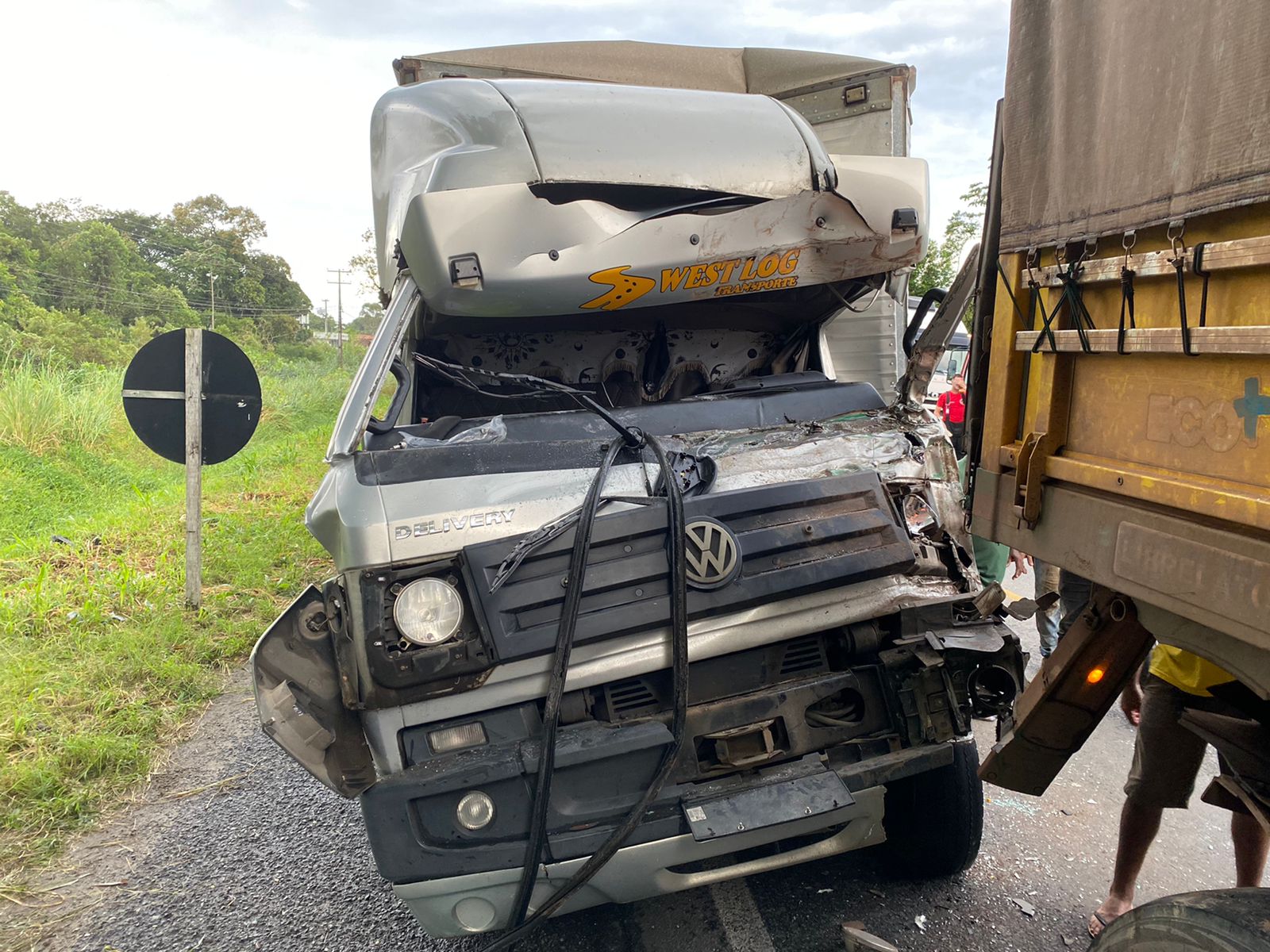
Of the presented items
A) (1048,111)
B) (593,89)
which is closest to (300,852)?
(593,89)

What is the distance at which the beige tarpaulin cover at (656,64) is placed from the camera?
541cm

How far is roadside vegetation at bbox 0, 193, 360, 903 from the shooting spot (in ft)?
12.5

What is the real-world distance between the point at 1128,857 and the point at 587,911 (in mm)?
1747

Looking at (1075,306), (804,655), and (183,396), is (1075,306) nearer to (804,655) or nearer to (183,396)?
(804,655)

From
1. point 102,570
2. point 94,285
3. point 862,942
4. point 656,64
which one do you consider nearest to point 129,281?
point 94,285

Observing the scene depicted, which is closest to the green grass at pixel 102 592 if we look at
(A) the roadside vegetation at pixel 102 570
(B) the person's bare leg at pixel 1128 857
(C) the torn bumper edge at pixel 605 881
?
(A) the roadside vegetation at pixel 102 570

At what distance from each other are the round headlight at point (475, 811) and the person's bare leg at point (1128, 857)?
1947 millimetres

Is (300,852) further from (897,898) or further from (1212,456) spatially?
(1212,456)

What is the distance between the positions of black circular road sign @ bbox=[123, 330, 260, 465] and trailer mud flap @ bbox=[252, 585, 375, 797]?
11.1 feet

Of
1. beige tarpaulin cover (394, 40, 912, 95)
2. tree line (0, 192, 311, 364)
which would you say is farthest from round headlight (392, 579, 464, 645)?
tree line (0, 192, 311, 364)

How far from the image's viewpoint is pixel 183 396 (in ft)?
17.7

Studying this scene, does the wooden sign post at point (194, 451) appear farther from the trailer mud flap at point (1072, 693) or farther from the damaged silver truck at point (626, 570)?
the trailer mud flap at point (1072, 693)

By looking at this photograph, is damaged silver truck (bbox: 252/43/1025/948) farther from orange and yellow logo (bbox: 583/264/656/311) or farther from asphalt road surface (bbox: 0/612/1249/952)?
asphalt road surface (bbox: 0/612/1249/952)

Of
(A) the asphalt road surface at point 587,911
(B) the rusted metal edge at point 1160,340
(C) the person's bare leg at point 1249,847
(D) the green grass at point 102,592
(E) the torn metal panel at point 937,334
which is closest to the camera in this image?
(B) the rusted metal edge at point 1160,340
